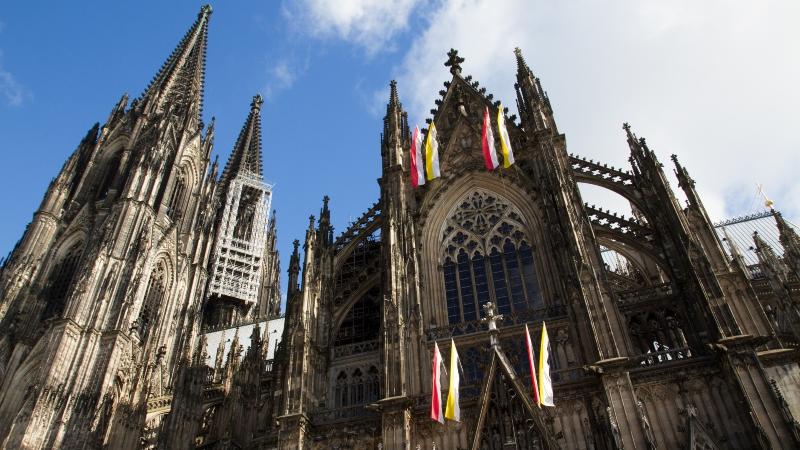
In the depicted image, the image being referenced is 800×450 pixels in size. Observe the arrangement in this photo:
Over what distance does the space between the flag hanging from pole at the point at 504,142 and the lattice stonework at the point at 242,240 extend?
37269 millimetres

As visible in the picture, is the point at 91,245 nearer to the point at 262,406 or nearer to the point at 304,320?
the point at 262,406

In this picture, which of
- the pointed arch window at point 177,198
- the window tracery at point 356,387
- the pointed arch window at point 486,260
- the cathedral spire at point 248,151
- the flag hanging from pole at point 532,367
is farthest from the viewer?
the cathedral spire at point 248,151

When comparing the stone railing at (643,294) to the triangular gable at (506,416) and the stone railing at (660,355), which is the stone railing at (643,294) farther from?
the triangular gable at (506,416)

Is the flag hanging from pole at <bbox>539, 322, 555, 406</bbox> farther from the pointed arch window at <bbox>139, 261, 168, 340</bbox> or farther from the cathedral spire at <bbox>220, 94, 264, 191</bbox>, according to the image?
the cathedral spire at <bbox>220, 94, 264, 191</bbox>

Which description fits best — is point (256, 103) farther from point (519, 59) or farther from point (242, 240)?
point (519, 59)

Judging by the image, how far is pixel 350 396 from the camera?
19.9 metres

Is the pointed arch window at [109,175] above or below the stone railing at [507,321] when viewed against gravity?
above

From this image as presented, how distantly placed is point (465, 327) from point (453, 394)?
3.16 meters

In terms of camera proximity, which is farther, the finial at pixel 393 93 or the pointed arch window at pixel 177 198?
the pointed arch window at pixel 177 198

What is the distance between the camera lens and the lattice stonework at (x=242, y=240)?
184ft

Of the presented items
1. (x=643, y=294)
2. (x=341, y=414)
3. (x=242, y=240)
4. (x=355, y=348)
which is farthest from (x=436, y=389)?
(x=242, y=240)

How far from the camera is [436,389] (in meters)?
17.2

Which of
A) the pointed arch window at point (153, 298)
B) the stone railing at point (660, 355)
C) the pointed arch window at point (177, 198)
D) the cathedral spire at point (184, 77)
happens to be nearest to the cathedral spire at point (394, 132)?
the stone railing at point (660, 355)

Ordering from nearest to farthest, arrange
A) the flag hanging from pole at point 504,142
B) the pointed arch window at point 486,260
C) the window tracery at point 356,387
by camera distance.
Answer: the window tracery at point 356,387 → the pointed arch window at point 486,260 → the flag hanging from pole at point 504,142
